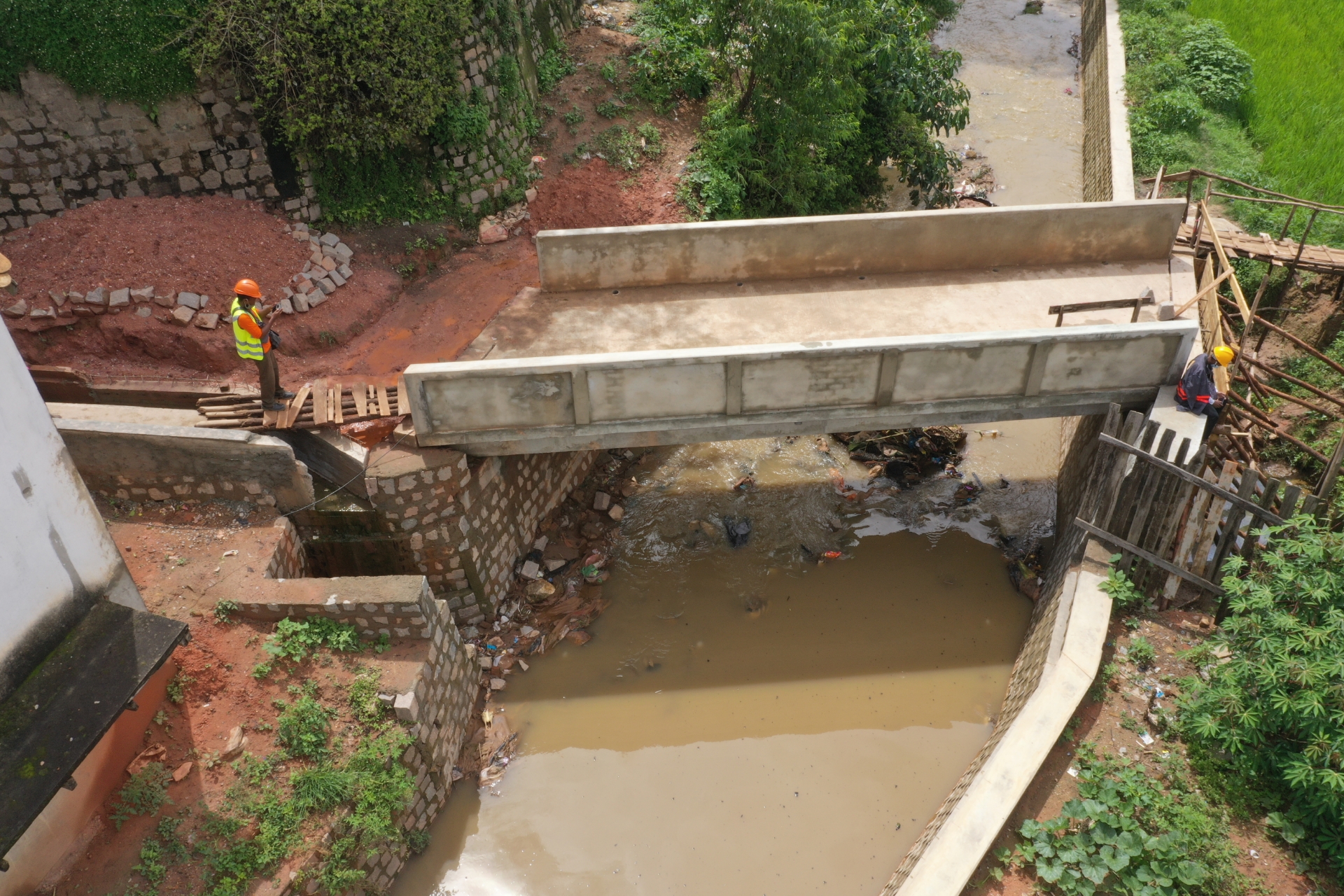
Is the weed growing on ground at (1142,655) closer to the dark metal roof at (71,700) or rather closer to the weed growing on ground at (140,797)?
the dark metal roof at (71,700)

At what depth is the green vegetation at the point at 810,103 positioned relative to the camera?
1184cm

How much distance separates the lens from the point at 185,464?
8336 millimetres

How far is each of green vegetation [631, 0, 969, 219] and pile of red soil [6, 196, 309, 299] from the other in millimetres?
5884

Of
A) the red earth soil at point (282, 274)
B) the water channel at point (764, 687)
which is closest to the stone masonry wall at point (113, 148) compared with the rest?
the red earth soil at point (282, 274)

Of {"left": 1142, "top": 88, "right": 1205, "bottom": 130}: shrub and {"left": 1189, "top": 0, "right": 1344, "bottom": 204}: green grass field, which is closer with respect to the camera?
{"left": 1189, "top": 0, "right": 1344, "bottom": 204}: green grass field

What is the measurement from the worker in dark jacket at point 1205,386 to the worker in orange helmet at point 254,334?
327 inches

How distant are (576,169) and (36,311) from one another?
7.30m

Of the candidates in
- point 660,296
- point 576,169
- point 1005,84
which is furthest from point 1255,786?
point 1005,84

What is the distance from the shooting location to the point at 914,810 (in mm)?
7648

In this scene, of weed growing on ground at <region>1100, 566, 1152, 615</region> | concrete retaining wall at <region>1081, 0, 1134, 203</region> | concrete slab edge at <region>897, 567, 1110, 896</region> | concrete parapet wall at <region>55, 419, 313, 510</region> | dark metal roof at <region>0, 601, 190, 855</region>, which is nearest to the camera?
dark metal roof at <region>0, 601, 190, 855</region>

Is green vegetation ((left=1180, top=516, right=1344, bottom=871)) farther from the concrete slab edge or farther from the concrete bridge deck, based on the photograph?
the concrete bridge deck

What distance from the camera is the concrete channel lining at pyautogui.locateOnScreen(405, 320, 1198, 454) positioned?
7.78 metres

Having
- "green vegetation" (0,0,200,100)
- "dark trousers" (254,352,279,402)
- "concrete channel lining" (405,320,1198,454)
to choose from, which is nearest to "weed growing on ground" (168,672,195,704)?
"dark trousers" (254,352,279,402)

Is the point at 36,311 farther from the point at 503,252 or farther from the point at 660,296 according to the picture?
the point at 660,296
